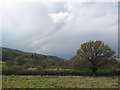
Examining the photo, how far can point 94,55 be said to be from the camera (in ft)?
92.8

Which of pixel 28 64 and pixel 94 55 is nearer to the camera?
pixel 94 55

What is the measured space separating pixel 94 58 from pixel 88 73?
3429 mm

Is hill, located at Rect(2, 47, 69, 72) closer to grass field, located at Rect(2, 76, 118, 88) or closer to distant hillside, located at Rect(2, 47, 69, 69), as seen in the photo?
distant hillside, located at Rect(2, 47, 69, 69)

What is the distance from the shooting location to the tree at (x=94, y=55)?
27.7 meters

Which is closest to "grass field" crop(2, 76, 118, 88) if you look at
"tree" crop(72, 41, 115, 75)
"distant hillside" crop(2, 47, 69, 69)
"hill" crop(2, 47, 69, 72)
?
"tree" crop(72, 41, 115, 75)

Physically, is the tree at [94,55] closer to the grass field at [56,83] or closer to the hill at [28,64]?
the hill at [28,64]

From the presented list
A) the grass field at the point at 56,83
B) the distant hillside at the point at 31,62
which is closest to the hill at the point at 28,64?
the distant hillside at the point at 31,62

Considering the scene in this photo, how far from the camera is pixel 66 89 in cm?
1125

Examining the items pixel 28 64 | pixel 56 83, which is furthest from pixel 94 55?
pixel 28 64

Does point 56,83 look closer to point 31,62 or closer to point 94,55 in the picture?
point 94,55

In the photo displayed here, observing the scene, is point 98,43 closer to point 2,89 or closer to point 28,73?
point 28,73

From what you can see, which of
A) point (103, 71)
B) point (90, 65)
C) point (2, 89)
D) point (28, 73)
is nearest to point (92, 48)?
point (90, 65)

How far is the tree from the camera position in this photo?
27734 mm

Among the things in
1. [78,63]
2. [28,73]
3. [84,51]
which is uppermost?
[84,51]
